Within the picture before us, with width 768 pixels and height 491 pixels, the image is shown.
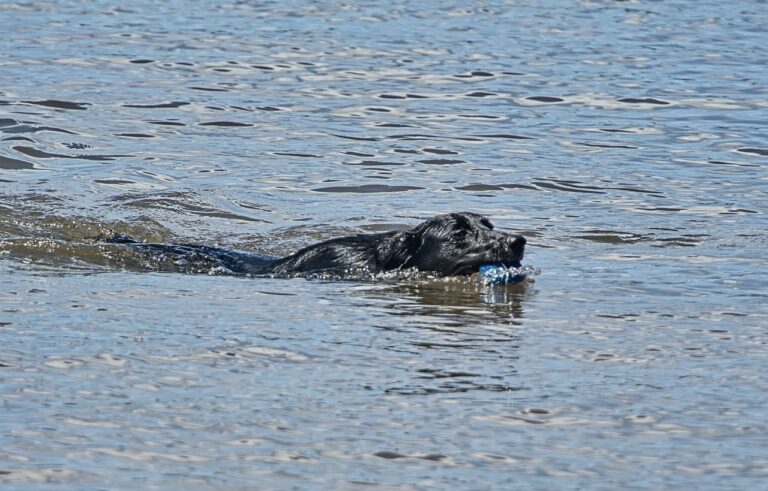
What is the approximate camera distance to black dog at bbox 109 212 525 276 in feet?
31.6

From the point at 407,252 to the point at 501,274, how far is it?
71cm

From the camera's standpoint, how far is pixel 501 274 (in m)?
9.59

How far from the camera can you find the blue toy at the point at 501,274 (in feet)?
31.4

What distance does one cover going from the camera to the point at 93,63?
19422 mm

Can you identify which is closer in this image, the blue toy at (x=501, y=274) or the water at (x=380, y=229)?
the water at (x=380, y=229)

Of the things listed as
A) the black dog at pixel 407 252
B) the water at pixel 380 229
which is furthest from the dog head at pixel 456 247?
the water at pixel 380 229

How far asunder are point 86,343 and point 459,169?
7.30 m

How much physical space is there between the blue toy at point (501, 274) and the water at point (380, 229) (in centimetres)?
14

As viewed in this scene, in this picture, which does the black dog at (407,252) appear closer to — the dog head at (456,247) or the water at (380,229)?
Answer: the dog head at (456,247)

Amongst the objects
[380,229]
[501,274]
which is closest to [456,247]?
[501,274]

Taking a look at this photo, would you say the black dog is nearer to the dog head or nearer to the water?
the dog head

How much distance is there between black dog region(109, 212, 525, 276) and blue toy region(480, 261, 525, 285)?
1.7 inches

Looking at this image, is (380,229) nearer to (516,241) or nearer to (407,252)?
(407,252)

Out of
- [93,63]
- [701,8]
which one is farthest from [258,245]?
[701,8]
